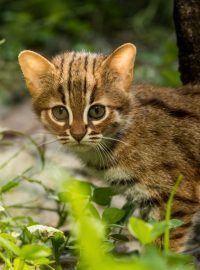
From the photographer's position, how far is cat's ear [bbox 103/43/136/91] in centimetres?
475

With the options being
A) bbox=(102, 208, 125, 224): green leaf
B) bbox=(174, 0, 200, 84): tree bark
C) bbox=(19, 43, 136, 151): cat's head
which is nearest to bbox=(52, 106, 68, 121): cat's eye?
bbox=(19, 43, 136, 151): cat's head

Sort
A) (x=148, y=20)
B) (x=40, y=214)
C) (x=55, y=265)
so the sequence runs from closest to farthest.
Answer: (x=55, y=265), (x=40, y=214), (x=148, y=20)

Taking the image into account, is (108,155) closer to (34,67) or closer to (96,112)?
(96,112)

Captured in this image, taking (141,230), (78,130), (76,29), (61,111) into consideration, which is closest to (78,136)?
(78,130)

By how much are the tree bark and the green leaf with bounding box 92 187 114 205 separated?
4.41ft

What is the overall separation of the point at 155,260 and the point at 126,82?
264cm

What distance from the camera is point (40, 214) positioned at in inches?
248

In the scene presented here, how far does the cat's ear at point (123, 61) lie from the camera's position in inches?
187

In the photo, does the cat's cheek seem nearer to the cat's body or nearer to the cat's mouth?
the cat's body

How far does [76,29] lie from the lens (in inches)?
445

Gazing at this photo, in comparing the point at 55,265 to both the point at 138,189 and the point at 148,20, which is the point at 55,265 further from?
the point at 148,20

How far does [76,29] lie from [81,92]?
6838 millimetres

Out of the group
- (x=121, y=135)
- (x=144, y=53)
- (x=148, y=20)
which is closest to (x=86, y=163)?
(x=121, y=135)

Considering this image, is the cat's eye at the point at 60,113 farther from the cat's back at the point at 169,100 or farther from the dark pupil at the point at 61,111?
the cat's back at the point at 169,100
